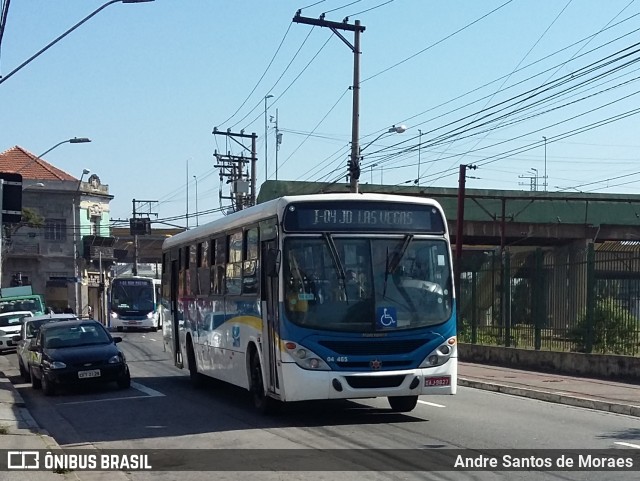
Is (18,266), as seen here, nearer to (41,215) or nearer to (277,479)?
(41,215)

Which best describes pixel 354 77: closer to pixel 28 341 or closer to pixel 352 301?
pixel 28 341

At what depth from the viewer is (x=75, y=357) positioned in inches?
765

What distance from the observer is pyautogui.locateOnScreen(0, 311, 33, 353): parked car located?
36.6 meters

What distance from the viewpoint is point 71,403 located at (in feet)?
59.9

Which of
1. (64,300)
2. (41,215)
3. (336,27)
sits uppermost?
(336,27)

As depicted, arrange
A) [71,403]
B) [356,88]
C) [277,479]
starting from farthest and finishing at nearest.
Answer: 1. [356,88]
2. [71,403]
3. [277,479]

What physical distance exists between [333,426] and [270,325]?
1694mm

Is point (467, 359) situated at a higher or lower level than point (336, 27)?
lower

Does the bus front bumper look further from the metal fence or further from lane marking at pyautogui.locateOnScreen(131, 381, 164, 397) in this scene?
the metal fence

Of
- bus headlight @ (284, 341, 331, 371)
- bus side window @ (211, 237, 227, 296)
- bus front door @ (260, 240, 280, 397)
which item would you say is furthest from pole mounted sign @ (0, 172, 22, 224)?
bus headlight @ (284, 341, 331, 371)

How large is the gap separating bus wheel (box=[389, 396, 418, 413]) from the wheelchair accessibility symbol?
5.53ft

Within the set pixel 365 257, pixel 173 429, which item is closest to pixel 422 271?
pixel 365 257

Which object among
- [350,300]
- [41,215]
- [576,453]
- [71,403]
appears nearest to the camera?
[576,453]

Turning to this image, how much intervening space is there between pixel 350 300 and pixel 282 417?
2.43 meters
